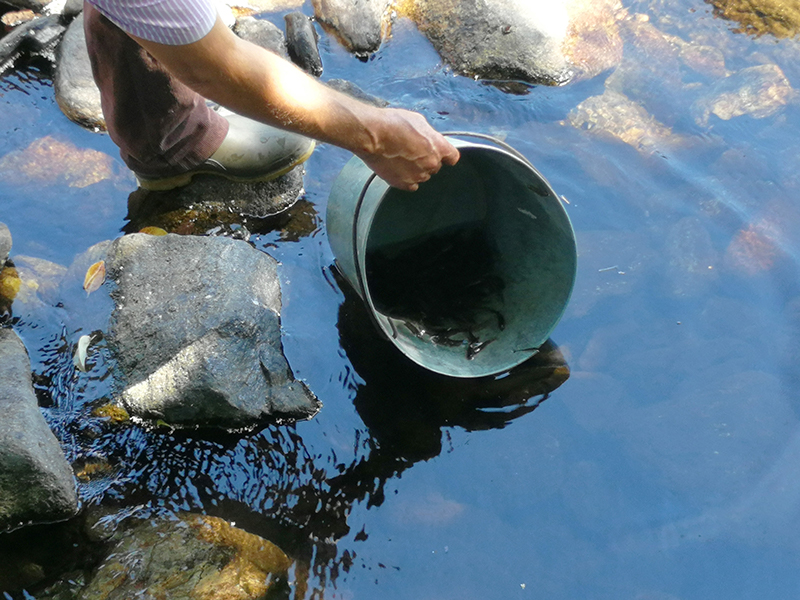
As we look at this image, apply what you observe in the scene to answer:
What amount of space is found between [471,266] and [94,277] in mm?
1733

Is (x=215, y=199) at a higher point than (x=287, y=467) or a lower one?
higher

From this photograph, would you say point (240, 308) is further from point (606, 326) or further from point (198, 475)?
point (606, 326)

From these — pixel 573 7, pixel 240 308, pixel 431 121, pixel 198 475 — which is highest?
pixel 573 7

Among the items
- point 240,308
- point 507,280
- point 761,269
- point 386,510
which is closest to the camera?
point 386,510

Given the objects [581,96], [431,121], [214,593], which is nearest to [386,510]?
[214,593]

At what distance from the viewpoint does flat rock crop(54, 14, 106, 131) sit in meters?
3.83

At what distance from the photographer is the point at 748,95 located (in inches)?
167

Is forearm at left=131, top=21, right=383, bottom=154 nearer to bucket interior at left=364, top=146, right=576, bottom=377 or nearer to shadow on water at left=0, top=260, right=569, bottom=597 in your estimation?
bucket interior at left=364, top=146, right=576, bottom=377

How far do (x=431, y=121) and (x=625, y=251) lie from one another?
1.38 metres

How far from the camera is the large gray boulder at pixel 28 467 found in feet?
7.47

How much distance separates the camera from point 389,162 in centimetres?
227

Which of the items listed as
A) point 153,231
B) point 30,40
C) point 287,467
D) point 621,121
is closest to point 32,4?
point 30,40

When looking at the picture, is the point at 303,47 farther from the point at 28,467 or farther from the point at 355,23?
the point at 28,467

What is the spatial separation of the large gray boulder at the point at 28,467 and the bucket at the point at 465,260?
1247 millimetres
